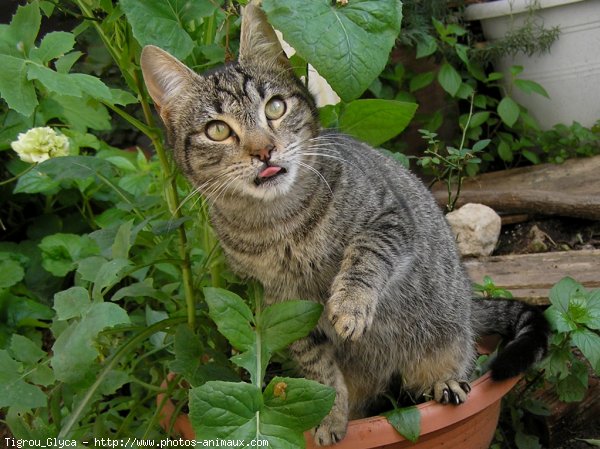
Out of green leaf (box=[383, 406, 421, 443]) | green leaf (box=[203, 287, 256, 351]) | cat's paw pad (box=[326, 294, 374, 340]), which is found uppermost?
green leaf (box=[203, 287, 256, 351])

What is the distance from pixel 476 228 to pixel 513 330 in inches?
37.3

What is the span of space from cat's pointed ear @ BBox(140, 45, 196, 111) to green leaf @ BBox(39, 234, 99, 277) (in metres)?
1.11

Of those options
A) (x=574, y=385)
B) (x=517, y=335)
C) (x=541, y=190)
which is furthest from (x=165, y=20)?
(x=541, y=190)

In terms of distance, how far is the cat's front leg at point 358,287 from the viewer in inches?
51.5

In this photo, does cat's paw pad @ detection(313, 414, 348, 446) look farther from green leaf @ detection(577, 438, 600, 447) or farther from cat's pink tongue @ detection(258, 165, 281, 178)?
green leaf @ detection(577, 438, 600, 447)

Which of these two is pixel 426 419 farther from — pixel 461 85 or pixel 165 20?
pixel 461 85

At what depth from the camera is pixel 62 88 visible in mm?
1165

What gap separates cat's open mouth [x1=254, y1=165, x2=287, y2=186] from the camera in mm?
1423

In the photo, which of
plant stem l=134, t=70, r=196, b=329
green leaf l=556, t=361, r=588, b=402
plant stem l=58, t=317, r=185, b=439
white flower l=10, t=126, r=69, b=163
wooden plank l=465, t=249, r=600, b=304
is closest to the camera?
plant stem l=58, t=317, r=185, b=439

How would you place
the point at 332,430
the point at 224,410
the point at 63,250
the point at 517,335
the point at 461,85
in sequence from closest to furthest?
the point at 224,410 → the point at 332,430 → the point at 517,335 → the point at 63,250 → the point at 461,85

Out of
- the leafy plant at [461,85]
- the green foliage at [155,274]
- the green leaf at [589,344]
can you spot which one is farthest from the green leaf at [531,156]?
the green leaf at [589,344]

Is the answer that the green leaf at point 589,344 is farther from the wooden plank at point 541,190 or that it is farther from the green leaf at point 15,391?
the wooden plank at point 541,190

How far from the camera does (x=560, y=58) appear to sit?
3295mm

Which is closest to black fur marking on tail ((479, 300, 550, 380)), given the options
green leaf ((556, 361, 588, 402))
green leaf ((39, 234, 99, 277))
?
green leaf ((556, 361, 588, 402))
